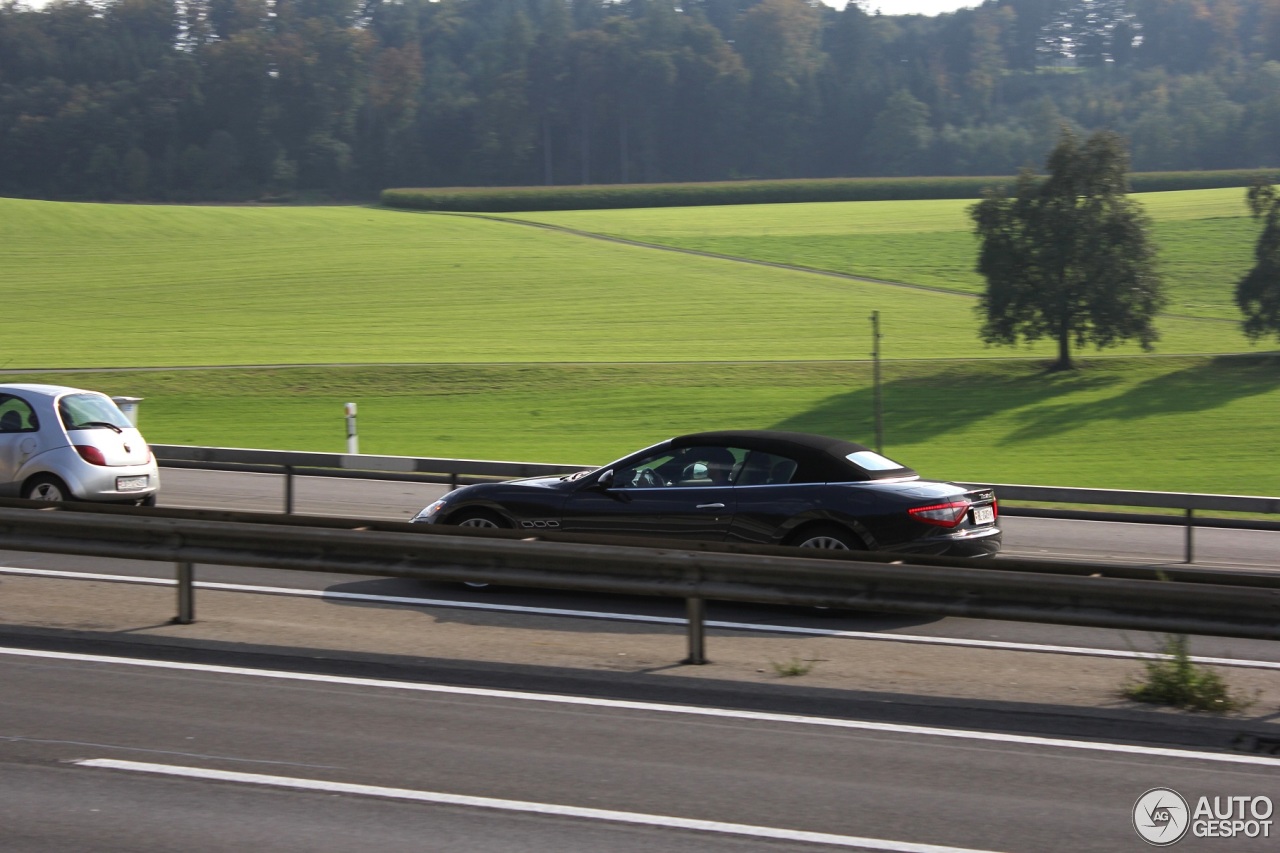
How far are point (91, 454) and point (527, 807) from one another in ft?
32.6

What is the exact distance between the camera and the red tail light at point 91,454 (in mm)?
14086

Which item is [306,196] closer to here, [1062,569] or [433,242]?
[433,242]

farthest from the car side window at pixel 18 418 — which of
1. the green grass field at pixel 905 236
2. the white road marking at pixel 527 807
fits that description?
the green grass field at pixel 905 236

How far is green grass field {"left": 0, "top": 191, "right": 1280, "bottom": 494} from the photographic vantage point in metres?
Result: 32.7

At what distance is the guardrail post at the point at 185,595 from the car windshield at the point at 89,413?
18.8 ft

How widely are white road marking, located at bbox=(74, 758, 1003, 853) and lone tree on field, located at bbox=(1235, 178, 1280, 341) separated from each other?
45.4 meters

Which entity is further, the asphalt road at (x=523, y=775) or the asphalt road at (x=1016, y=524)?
the asphalt road at (x=1016, y=524)

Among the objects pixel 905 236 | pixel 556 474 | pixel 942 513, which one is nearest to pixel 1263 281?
pixel 905 236

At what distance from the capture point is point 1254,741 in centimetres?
673

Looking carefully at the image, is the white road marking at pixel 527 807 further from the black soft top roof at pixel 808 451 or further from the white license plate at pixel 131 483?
the white license plate at pixel 131 483

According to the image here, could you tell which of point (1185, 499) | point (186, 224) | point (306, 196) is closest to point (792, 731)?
point (1185, 499)

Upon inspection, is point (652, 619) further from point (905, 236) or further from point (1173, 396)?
point (905, 236)

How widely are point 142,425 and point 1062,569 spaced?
27656mm

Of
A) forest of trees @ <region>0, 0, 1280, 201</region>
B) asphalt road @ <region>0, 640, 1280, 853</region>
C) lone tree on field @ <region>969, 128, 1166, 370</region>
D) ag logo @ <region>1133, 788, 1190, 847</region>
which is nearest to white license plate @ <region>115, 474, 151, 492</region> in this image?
asphalt road @ <region>0, 640, 1280, 853</region>
